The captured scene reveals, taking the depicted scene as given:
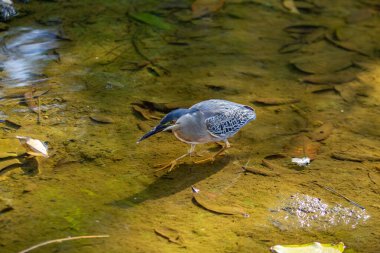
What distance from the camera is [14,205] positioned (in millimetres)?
5090

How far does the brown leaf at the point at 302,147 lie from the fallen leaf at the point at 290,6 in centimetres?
335

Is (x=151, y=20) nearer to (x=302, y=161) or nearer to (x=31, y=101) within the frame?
(x=31, y=101)

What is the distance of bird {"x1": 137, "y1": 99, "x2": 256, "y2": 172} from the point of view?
19.1 ft

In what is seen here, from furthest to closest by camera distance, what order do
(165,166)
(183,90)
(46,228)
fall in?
(183,90)
(165,166)
(46,228)

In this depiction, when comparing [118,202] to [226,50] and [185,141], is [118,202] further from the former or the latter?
[226,50]

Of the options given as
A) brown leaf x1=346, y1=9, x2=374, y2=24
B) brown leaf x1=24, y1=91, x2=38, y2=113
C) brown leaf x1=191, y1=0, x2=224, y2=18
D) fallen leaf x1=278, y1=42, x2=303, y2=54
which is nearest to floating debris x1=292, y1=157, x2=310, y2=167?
fallen leaf x1=278, y1=42, x2=303, y2=54

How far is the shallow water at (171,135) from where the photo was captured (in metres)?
5.02

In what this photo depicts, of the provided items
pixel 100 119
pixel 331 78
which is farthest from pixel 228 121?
pixel 331 78

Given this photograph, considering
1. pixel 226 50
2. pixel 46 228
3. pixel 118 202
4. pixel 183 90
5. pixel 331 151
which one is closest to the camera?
pixel 46 228

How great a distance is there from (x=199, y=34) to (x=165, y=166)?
307 centimetres

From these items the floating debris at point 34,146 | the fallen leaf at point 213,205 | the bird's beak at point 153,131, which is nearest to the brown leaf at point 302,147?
the fallen leaf at point 213,205

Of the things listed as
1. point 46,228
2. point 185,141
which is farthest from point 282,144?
point 46,228

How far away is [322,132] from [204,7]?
3.31 meters

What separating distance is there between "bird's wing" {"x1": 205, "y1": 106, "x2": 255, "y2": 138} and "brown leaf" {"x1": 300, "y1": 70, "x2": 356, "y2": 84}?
151 cm
